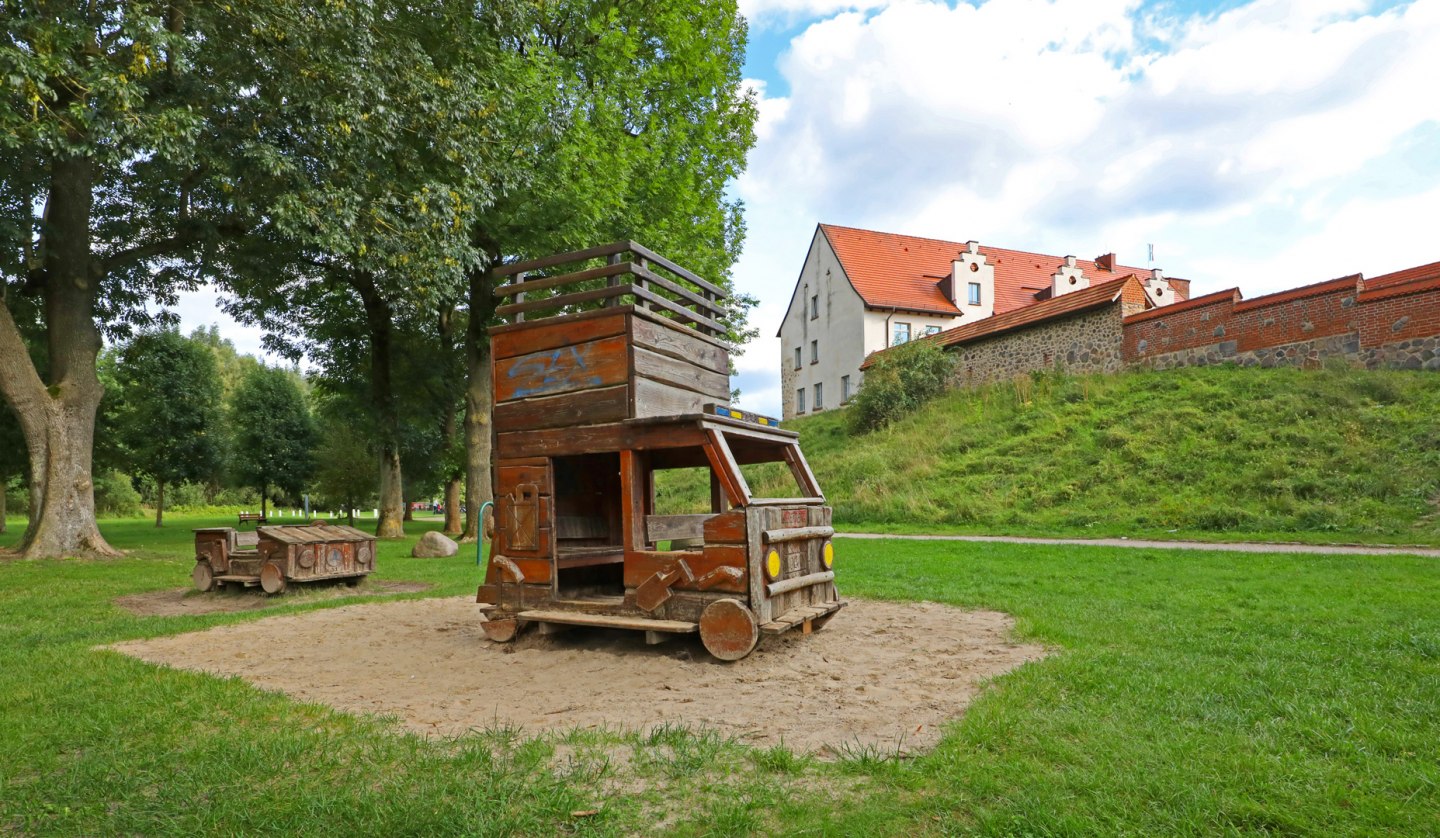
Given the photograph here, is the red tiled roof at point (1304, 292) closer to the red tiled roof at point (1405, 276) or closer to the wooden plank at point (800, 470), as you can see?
the red tiled roof at point (1405, 276)

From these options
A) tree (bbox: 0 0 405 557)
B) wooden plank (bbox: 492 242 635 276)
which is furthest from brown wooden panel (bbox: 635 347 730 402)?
tree (bbox: 0 0 405 557)

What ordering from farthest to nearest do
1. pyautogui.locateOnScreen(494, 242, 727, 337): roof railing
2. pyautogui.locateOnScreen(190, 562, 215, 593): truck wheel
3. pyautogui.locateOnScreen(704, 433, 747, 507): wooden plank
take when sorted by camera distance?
pyautogui.locateOnScreen(190, 562, 215, 593): truck wheel, pyautogui.locateOnScreen(494, 242, 727, 337): roof railing, pyautogui.locateOnScreen(704, 433, 747, 507): wooden plank

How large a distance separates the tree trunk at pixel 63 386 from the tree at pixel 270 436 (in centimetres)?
2604

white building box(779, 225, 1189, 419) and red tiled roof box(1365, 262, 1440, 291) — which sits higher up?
white building box(779, 225, 1189, 419)

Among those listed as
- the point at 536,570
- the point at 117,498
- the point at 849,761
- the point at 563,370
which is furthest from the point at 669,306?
the point at 117,498

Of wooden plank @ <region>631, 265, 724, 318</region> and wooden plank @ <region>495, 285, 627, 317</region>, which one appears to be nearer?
wooden plank @ <region>495, 285, 627, 317</region>

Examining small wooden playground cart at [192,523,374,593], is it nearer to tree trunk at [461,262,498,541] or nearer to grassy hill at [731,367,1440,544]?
tree trunk at [461,262,498,541]

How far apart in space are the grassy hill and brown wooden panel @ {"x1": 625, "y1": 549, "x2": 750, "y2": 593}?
1172cm

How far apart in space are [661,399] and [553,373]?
1.01 meters

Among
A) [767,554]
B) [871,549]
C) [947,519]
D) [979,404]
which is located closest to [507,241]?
[871,549]

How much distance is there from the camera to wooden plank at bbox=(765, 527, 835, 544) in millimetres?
6402

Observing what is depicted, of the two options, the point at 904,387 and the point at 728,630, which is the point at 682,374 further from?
the point at 904,387

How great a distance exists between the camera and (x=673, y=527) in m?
7.23

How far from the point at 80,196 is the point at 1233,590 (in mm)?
21238
